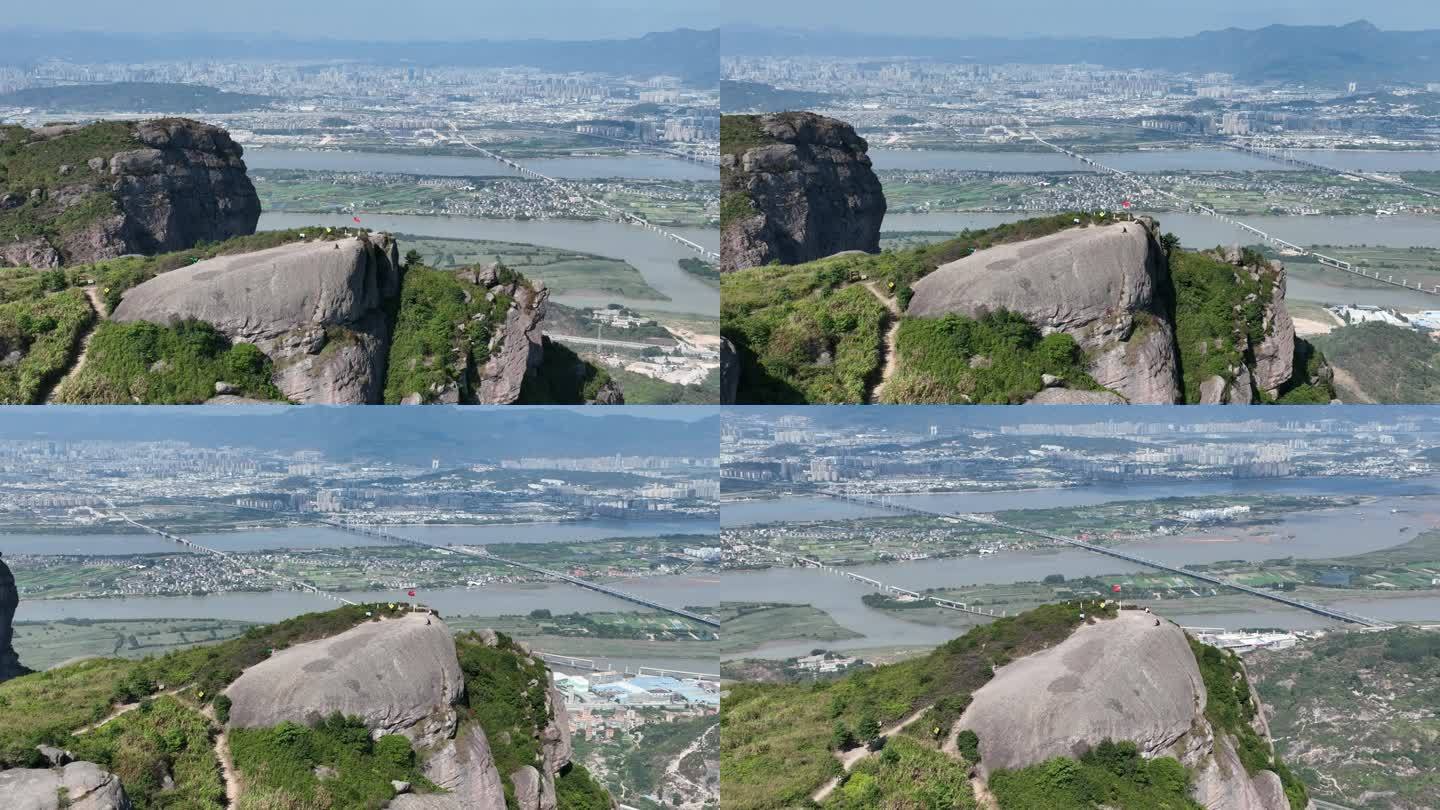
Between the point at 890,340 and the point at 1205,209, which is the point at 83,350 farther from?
the point at 1205,209

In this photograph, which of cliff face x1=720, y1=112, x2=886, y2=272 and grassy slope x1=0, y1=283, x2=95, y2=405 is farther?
cliff face x1=720, y1=112, x2=886, y2=272

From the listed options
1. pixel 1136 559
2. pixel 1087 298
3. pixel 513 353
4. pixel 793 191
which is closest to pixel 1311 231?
pixel 1136 559

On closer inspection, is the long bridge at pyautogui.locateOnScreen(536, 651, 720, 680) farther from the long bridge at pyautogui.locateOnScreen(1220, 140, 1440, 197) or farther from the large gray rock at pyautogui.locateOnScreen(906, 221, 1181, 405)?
the long bridge at pyautogui.locateOnScreen(1220, 140, 1440, 197)

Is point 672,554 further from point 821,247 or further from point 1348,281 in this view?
point 1348,281

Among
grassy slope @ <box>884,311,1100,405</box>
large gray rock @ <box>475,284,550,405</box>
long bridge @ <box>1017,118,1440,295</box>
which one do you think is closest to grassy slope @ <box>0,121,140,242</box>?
large gray rock @ <box>475,284,550,405</box>

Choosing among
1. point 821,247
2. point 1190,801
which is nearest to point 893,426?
point 821,247

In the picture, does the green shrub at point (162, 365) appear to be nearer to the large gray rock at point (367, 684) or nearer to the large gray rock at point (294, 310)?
the large gray rock at point (294, 310)

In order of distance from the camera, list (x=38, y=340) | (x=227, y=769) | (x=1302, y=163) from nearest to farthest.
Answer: (x=38, y=340), (x=227, y=769), (x=1302, y=163)
